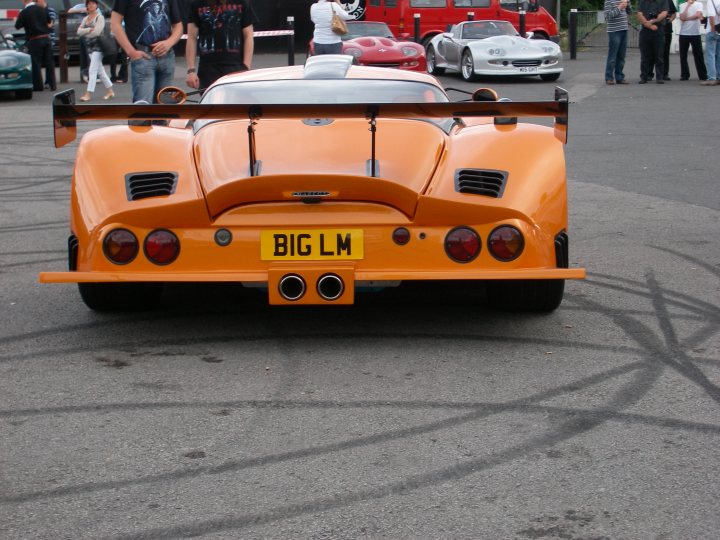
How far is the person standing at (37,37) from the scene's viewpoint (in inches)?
800

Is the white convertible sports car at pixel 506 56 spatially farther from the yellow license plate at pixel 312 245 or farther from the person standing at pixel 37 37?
the yellow license plate at pixel 312 245

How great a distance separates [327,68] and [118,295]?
68.3 inches

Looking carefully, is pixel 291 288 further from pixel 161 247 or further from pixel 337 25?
pixel 337 25

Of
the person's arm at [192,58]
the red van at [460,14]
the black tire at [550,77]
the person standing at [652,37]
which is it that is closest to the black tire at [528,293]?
the person's arm at [192,58]

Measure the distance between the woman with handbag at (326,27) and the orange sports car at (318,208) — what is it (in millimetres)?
10868

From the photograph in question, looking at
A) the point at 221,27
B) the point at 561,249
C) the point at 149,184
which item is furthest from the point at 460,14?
the point at 149,184

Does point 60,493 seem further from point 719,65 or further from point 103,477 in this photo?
point 719,65

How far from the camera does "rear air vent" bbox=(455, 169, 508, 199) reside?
492 centimetres

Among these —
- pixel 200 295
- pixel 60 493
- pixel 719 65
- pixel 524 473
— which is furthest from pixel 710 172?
pixel 719 65

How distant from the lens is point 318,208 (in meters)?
4.81

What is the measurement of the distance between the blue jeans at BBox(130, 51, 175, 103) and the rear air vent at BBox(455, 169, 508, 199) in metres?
4.94

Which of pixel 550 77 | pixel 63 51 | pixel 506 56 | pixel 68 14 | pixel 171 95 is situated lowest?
pixel 550 77

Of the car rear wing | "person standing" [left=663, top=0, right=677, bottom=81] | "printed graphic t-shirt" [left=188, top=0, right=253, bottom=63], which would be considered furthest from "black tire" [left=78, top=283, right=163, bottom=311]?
"person standing" [left=663, top=0, right=677, bottom=81]

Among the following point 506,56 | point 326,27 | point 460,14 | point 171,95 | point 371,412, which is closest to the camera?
point 371,412
